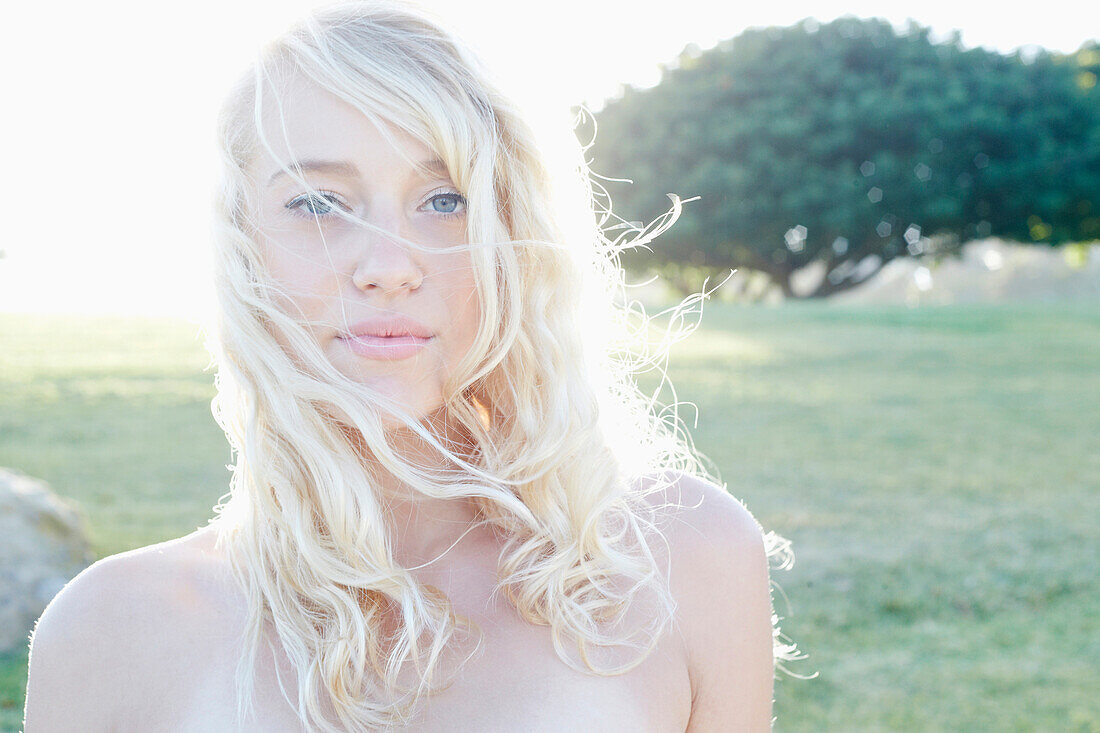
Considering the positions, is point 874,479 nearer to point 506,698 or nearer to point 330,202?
point 506,698

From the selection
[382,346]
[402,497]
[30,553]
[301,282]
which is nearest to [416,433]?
[402,497]

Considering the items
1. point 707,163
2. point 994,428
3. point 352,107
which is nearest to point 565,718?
point 352,107

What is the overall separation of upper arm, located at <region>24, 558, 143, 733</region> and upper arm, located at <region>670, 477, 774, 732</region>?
0.95 metres

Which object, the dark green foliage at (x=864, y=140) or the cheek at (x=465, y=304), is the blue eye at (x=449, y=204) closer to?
the cheek at (x=465, y=304)

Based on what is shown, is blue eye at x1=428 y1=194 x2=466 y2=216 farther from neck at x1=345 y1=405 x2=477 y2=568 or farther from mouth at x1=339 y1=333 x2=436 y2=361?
neck at x1=345 y1=405 x2=477 y2=568

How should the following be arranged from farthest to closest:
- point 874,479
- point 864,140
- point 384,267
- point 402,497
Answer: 1. point 864,140
2. point 874,479
3. point 402,497
4. point 384,267

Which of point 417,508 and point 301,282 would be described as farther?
point 417,508

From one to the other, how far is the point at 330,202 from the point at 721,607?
971 millimetres

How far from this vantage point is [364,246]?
5.40 ft

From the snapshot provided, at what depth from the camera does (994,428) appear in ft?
26.3

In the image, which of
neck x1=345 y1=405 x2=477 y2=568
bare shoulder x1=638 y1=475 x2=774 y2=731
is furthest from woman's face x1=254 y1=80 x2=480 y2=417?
bare shoulder x1=638 y1=475 x2=774 y2=731

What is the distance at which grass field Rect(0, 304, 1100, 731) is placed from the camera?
435 centimetres

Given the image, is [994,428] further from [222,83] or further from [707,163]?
[707,163]

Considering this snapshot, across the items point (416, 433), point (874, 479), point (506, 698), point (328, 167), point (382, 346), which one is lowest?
point (874, 479)
